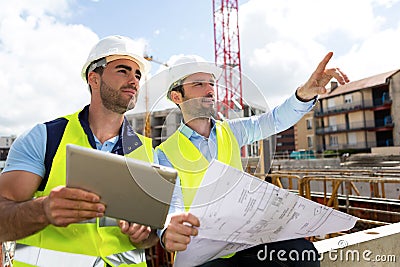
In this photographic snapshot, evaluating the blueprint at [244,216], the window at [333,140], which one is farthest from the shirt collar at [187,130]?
the window at [333,140]

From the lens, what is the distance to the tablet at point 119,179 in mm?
989

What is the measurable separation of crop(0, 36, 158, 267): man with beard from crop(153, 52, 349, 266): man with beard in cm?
13

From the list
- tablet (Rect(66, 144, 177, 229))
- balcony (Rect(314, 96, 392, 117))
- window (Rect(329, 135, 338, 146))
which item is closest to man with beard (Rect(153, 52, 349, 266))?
tablet (Rect(66, 144, 177, 229))

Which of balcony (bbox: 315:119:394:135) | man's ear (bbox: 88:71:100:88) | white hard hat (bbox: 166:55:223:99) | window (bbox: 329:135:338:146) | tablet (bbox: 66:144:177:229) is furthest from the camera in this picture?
window (bbox: 329:135:338:146)

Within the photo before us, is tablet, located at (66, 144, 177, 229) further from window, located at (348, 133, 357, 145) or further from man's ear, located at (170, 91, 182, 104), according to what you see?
window, located at (348, 133, 357, 145)

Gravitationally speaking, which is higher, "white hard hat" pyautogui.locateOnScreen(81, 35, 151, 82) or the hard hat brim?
"white hard hat" pyautogui.locateOnScreen(81, 35, 151, 82)

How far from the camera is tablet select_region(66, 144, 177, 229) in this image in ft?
3.25

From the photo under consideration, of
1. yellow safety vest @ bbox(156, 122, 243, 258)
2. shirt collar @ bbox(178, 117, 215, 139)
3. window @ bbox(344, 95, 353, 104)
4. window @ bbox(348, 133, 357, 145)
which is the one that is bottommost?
yellow safety vest @ bbox(156, 122, 243, 258)

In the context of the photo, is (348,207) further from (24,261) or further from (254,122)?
(24,261)

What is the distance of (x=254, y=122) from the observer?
4.79ft

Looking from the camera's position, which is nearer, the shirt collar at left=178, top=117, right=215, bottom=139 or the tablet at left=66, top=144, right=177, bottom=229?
the tablet at left=66, top=144, right=177, bottom=229

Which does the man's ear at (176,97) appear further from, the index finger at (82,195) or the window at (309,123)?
the window at (309,123)

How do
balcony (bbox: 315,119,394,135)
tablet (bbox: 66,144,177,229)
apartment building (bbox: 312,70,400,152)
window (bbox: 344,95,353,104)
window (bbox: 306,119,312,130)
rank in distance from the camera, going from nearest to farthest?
tablet (bbox: 66,144,177,229), apartment building (bbox: 312,70,400,152), balcony (bbox: 315,119,394,135), window (bbox: 344,95,353,104), window (bbox: 306,119,312,130)

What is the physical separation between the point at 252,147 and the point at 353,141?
146 ft
